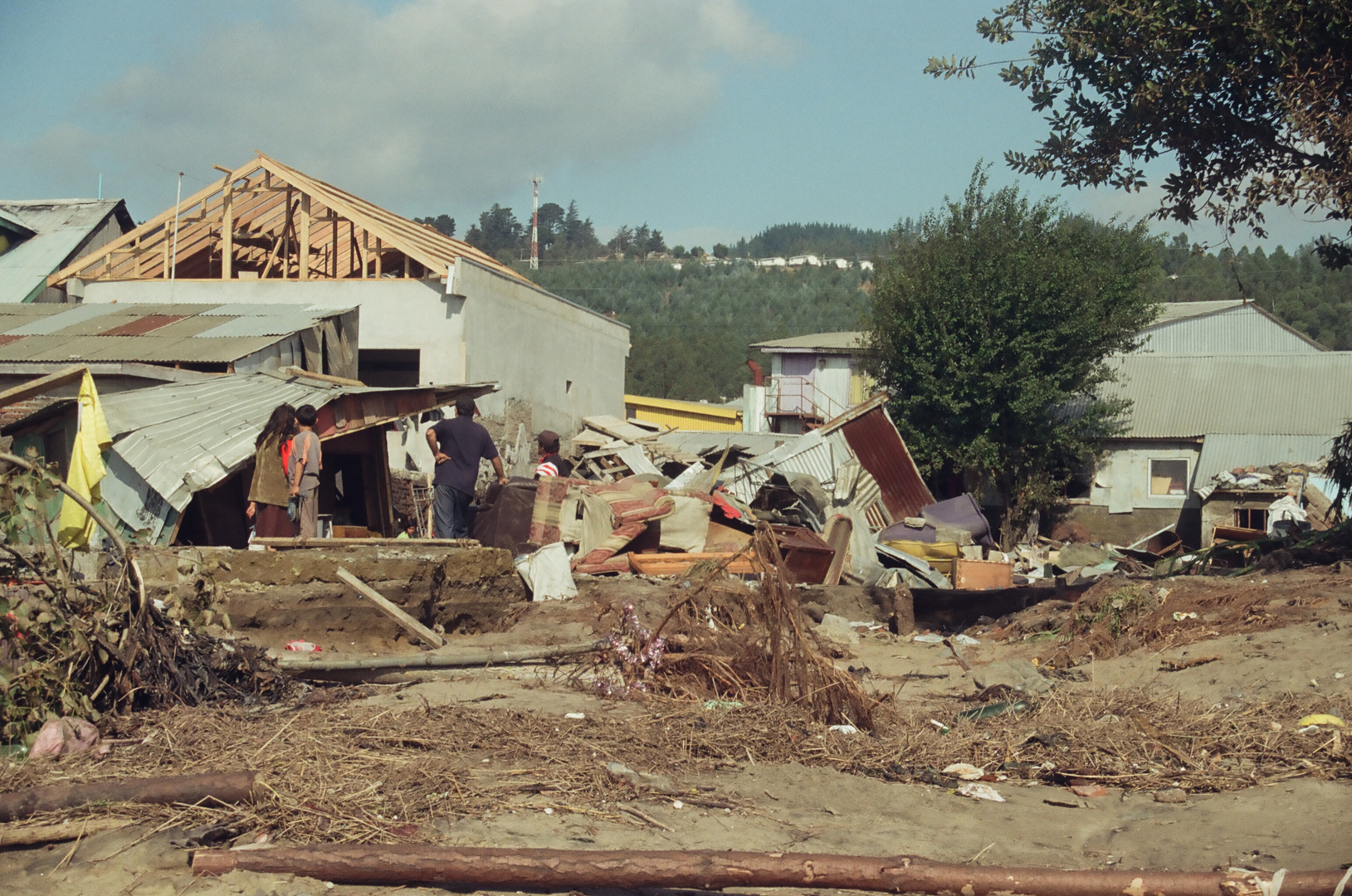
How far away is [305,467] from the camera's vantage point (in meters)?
9.48

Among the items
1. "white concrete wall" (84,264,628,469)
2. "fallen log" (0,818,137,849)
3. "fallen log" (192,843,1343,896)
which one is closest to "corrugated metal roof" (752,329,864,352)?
"white concrete wall" (84,264,628,469)

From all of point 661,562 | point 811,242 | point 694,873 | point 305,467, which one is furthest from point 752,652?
point 811,242

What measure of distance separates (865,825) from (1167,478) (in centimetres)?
2950

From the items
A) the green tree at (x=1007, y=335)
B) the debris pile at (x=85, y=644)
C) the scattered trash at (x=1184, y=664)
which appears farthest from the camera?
the green tree at (x=1007, y=335)

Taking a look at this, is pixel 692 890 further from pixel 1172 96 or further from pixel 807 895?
pixel 1172 96

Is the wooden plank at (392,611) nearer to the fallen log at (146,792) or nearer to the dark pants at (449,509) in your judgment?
the dark pants at (449,509)

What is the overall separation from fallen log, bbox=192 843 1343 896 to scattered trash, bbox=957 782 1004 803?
4.22 ft

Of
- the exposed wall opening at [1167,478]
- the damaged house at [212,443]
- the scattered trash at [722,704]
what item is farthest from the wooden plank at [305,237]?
the exposed wall opening at [1167,478]

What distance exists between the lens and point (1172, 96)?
9922mm

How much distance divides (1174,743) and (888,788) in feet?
5.20

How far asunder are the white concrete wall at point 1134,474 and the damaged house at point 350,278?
55.1 ft

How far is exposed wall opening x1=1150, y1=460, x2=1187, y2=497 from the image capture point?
30.7 metres

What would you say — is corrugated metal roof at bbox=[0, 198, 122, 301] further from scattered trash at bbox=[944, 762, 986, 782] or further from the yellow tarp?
scattered trash at bbox=[944, 762, 986, 782]

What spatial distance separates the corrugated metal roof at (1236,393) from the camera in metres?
30.7
